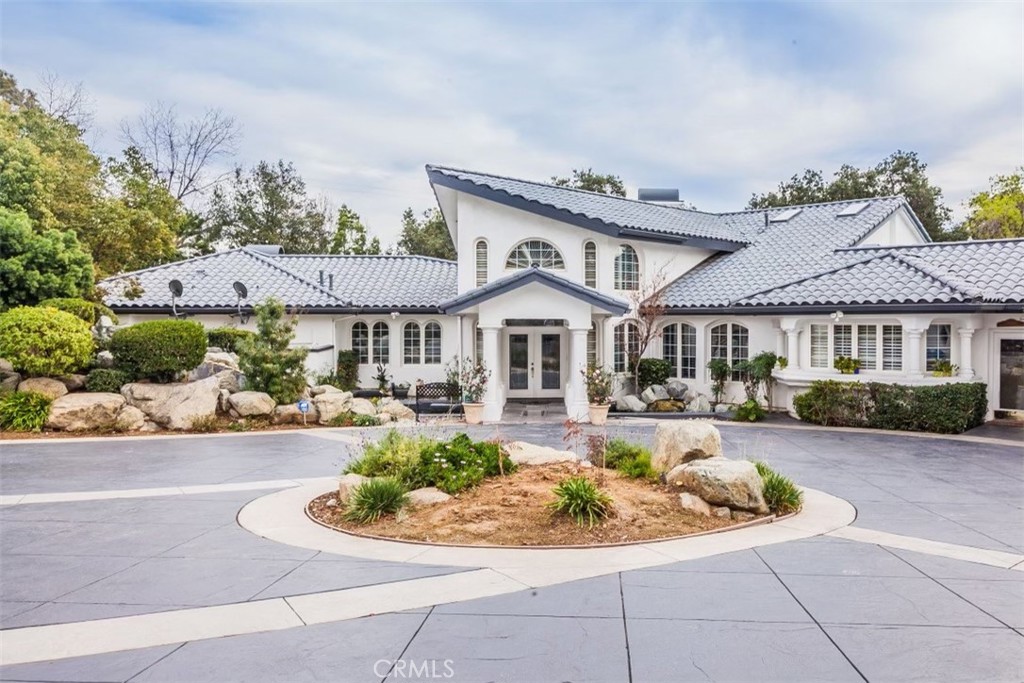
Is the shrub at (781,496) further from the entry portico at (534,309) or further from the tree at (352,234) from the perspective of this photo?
the tree at (352,234)

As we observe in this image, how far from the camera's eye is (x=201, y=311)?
21.3 m

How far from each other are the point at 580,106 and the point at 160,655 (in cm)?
1941

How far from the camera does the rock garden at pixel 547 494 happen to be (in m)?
7.35

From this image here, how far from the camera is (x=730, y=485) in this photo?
312 inches

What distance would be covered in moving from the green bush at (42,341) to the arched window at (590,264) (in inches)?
518

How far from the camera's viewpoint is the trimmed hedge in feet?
49.1

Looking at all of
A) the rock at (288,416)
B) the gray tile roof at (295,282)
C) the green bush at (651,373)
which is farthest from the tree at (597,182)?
the rock at (288,416)

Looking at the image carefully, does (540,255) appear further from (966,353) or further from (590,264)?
(966,353)

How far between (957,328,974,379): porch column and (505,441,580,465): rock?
11591 millimetres

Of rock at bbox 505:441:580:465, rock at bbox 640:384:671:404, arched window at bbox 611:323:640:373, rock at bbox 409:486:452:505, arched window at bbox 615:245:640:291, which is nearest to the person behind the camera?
rock at bbox 409:486:452:505

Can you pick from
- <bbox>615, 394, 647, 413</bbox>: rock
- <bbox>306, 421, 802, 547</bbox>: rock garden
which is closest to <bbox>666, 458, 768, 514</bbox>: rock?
<bbox>306, 421, 802, 547</bbox>: rock garden

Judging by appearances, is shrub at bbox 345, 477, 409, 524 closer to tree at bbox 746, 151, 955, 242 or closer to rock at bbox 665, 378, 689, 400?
rock at bbox 665, 378, 689, 400

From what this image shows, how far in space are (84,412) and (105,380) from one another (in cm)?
108

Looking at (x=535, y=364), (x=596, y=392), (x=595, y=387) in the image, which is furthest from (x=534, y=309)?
(x=535, y=364)
